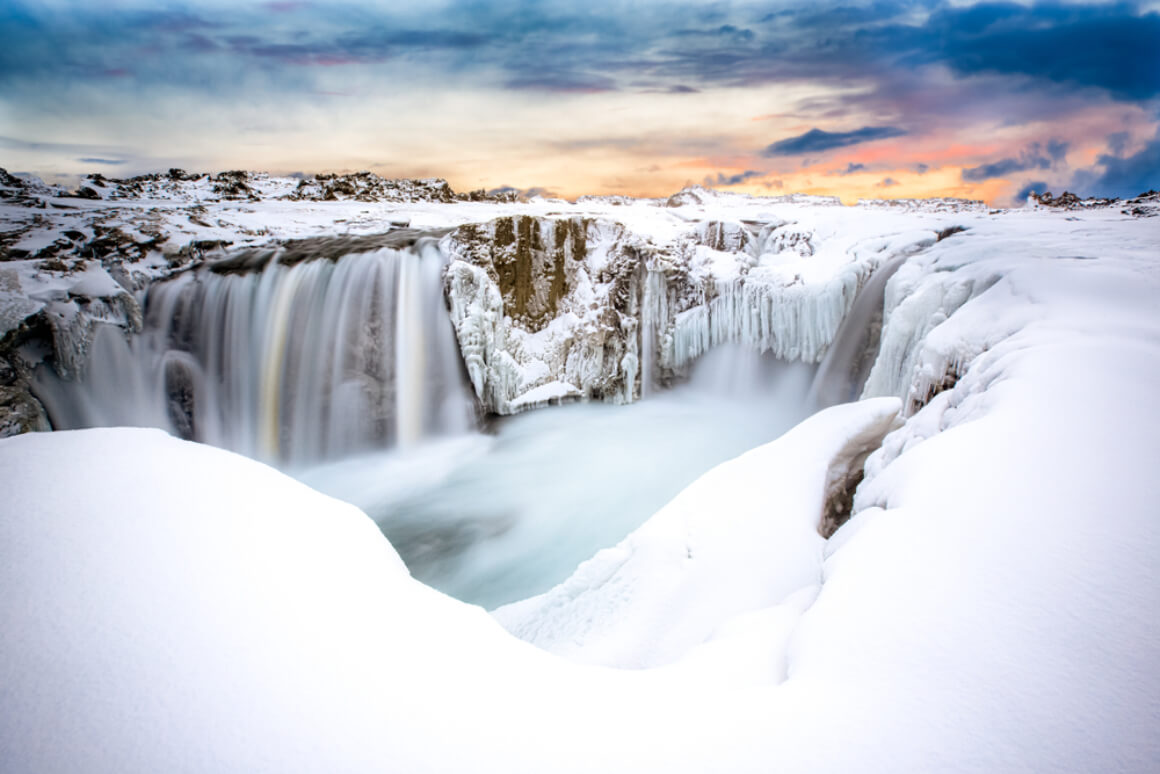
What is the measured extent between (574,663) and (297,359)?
911 centimetres

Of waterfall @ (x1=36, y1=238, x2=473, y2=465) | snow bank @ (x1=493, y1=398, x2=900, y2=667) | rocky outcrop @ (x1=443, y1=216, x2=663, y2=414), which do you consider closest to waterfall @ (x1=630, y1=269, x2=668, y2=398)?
rocky outcrop @ (x1=443, y1=216, x2=663, y2=414)

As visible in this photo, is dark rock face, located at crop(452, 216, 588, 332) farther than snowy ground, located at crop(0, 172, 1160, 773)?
Yes

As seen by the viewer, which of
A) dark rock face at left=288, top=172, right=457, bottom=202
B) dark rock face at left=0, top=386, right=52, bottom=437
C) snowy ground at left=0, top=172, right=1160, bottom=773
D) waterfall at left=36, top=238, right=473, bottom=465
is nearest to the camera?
snowy ground at left=0, top=172, right=1160, bottom=773

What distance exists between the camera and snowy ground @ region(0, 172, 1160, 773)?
112cm

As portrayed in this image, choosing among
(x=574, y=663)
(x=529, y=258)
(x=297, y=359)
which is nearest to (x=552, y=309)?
(x=529, y=258)

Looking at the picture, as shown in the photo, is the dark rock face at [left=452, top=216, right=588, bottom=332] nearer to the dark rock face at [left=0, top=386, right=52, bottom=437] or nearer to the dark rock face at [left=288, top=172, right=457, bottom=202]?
the dark rock face at [left=0, top=386, right=52, bottom=437]

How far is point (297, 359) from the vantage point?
29.3 feet

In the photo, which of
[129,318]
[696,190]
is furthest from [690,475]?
[696,190]

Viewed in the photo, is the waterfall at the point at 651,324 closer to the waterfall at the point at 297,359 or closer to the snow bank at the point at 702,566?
the waterfall at the point at 297,359

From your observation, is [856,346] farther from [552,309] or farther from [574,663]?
[574,663]

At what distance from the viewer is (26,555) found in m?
1.46

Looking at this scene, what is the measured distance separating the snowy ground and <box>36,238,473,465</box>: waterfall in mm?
6957

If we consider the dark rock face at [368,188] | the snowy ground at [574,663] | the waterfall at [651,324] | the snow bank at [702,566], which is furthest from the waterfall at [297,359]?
the dark rock face at [368,188]

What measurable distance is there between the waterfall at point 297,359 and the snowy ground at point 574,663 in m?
6.96
